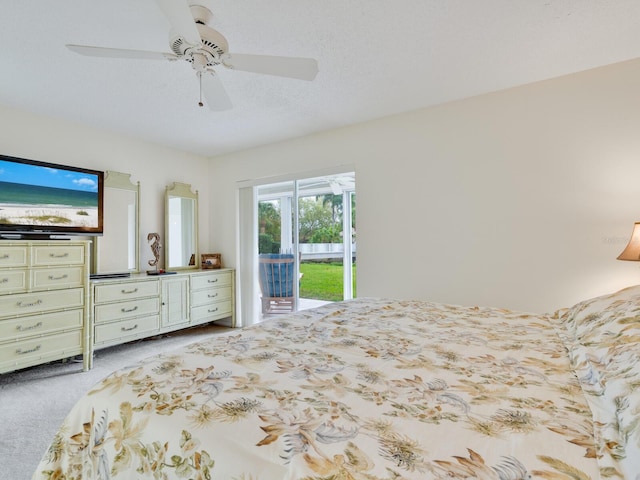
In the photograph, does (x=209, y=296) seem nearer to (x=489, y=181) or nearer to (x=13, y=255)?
(x=13, y=255)

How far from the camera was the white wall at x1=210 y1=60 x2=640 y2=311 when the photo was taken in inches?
94.5

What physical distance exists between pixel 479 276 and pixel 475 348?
1.75 metres

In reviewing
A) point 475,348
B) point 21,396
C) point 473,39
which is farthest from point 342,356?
point 21,396

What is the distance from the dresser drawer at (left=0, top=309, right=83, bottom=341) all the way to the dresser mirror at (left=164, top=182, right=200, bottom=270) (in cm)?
137

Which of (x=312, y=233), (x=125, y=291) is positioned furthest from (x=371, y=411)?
(x=312, y=233)

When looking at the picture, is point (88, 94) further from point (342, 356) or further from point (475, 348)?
point (475, 348)

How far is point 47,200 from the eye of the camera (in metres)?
3.07

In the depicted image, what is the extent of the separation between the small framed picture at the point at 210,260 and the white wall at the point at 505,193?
7.03 feet

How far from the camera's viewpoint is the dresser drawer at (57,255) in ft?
8.80

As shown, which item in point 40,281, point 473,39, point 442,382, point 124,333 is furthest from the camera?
point 124,333

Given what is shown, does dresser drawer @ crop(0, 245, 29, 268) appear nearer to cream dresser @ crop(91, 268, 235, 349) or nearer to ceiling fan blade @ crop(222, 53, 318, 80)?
cream dresser @ crop(91, 268, 235, 349)

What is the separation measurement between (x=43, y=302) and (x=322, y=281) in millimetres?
2914

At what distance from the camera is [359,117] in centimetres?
335

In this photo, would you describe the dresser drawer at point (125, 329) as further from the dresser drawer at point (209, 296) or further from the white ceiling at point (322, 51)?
the white ceiling at point (322, 51)
